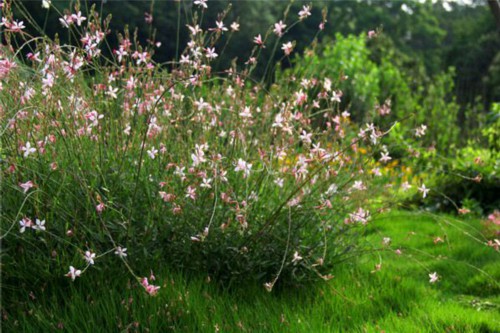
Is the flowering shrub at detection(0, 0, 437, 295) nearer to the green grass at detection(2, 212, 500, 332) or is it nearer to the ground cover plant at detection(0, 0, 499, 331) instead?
the ground cover plant at detection(0, 0, 499, 331)

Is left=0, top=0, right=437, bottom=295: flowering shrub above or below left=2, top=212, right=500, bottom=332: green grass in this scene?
above

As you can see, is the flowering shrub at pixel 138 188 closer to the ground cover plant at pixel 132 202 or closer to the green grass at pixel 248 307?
the ground cover plant at pixel 132 202

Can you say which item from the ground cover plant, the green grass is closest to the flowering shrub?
the ground cover plant

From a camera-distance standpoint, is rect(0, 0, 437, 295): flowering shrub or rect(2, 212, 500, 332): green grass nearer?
rect(2, 212, 500, 332): green grass

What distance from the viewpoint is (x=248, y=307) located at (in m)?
3.20

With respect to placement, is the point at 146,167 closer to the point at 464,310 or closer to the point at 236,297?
the point at 236,297

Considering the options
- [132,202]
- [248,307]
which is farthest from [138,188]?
[248,307]

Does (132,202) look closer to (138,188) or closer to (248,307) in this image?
(138,188)

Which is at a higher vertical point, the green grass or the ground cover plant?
the ground cover plant

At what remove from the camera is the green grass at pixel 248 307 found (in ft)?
9.50

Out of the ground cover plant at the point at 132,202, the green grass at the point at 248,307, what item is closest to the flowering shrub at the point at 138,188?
the ground cover plant at the point at 132,202

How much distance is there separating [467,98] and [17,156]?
29406 mm

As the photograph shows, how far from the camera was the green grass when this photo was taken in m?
2.90

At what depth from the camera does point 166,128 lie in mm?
3678
